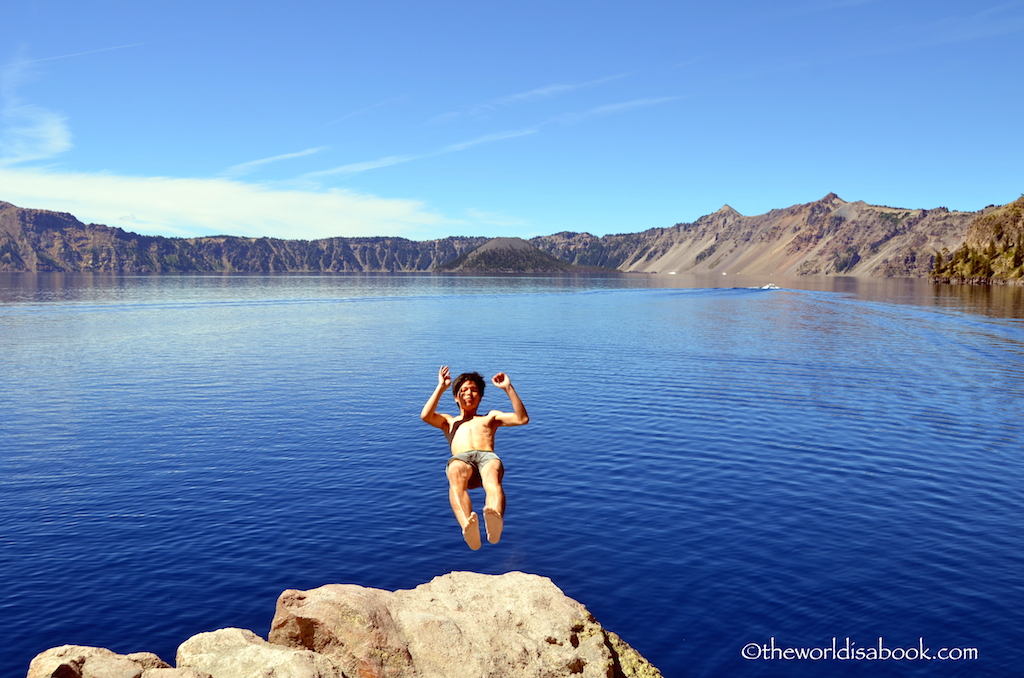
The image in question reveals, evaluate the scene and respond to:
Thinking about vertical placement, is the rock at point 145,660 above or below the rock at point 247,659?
below

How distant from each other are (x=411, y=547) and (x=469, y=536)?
665 centimetres

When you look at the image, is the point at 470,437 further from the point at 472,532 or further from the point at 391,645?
the point at 391,645

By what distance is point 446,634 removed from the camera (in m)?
9.98

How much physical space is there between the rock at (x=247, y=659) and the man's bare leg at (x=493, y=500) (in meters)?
3.20

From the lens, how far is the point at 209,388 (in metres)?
42.3

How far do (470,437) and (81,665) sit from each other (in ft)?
23.0

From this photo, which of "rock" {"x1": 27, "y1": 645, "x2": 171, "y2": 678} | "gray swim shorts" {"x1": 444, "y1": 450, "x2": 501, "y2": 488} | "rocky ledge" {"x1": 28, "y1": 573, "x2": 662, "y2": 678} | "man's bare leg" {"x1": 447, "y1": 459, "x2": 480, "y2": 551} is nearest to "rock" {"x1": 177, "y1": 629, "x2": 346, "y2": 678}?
"rocky ledge" {"x1": 28, "y1": 573, "x2": 662, "y2": 678}

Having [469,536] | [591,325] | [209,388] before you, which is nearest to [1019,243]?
[591,325]

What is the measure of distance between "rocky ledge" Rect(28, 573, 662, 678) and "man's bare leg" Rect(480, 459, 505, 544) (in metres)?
1.14

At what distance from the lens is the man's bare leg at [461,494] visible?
473 inches

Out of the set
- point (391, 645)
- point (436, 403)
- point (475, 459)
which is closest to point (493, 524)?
point (475, 459)

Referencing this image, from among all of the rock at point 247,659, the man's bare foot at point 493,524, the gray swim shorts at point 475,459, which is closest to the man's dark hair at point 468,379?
the gray swim shorts at point 475,459

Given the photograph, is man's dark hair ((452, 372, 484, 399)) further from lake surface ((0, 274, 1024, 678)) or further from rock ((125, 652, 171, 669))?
rock ((125, 652, 171, 669))

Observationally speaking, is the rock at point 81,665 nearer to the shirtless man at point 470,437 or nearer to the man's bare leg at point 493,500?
the man's bare leg at point 493,500
